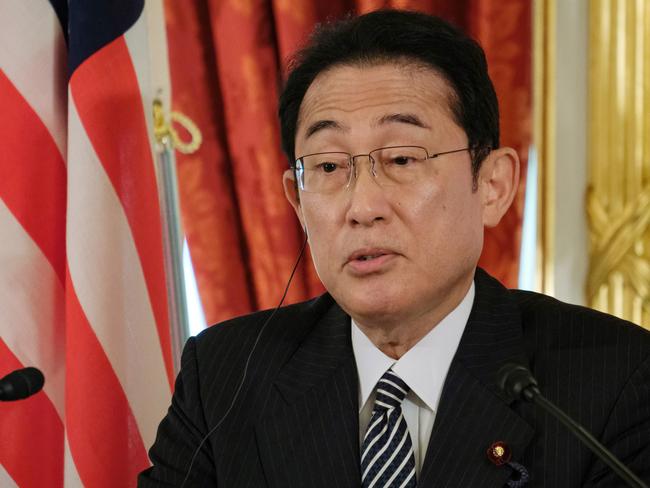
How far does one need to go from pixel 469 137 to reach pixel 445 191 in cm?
14

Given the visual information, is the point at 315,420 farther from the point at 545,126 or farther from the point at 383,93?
the point at 545,126

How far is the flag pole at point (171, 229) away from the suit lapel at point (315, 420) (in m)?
0.58

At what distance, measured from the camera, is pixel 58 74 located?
212 centimetres

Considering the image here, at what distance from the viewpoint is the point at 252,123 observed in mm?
2471

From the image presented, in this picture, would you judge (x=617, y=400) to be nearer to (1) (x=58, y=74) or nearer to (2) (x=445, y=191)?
(2) (x=445, y=191)

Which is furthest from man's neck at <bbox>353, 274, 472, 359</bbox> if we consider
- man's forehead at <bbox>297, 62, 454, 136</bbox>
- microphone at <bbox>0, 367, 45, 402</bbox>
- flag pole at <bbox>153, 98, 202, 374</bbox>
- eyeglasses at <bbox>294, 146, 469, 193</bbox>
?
flag pole at <bbox>153, 98, 202, 374</bbox>

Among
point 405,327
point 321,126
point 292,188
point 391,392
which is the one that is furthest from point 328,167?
point 391,392

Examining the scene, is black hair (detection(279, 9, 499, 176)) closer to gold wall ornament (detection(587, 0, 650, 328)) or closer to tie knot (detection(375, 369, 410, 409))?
tie knot (detection(375, 369, 410, 409))

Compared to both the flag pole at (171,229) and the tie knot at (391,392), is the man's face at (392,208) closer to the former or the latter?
the tie knot at (391,392)

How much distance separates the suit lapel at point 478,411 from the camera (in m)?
1.51

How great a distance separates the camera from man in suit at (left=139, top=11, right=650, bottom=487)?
1.53m

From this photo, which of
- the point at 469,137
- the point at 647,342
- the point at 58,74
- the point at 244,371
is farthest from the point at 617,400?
the point at 58,74

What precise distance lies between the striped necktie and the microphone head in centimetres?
41

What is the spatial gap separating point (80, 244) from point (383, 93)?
85 centimetres
